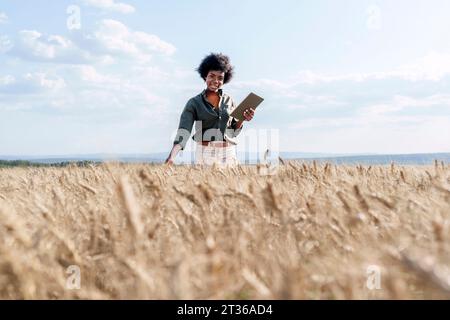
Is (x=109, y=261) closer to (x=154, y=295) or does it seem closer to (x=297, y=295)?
(x=154, y=295)

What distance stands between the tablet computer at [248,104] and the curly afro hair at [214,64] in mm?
1028

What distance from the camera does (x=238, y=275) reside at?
4.09 ft

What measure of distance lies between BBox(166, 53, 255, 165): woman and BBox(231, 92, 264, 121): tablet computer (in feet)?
1.90

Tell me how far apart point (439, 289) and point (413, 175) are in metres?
2.57

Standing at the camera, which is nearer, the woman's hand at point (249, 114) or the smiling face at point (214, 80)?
the woman's hand at point (249, 114)

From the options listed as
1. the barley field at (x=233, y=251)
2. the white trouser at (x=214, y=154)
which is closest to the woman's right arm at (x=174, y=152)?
the white trouser at (x=214, y=154)

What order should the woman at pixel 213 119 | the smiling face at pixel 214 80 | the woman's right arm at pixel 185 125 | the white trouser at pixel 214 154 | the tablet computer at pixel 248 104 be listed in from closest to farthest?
the tablet computer at pixel 248 104 → the woman's right arm at pixel 185 125 → the white trouser at pixel 214 154 → the woman at pixel 213 119 → the smiling face at pixel 214 80

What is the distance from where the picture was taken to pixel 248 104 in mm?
5715

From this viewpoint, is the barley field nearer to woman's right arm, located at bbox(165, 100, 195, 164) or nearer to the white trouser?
woman's right arm, located at bbox(165, 100, 195, 164)

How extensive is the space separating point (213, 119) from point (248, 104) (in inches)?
39.9

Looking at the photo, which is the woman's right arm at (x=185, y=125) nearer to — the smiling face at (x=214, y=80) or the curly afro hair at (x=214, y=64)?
the smiling face at (x=214, y=80)

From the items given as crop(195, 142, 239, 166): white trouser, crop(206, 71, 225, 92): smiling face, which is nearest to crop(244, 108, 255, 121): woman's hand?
crop(195, 142, 239, 166): white trouser

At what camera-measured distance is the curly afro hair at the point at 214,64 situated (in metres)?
6.69
